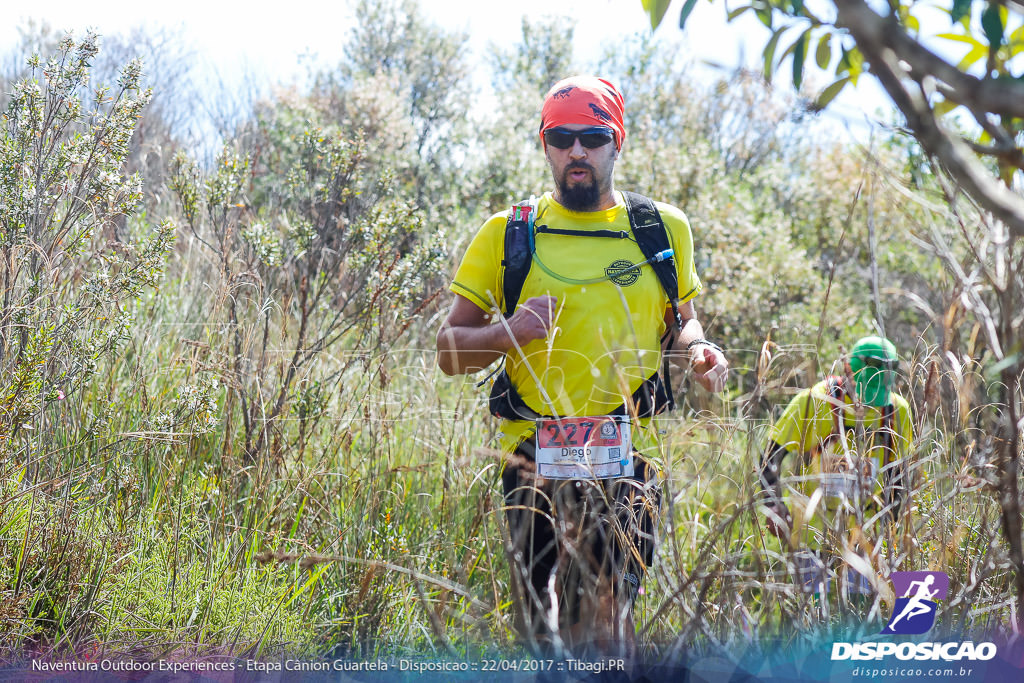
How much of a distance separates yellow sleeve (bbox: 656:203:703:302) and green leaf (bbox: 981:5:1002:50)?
1690 millimetres

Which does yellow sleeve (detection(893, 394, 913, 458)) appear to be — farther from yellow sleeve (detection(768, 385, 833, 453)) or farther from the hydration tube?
the hydration tube

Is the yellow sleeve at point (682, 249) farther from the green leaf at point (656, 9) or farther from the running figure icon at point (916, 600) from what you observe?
the green leaf at point (656, 9)

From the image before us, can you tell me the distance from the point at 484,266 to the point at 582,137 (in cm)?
51

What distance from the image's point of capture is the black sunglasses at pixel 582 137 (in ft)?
8.38

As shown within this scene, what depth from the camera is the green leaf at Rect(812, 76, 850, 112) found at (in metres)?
0.92

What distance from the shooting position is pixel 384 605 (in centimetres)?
264

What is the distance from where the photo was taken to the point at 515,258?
2510 mm

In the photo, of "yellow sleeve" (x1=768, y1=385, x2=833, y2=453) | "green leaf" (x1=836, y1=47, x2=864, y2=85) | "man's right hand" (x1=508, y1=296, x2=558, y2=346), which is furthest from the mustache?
"green leaf" (x1=836, y1=47, x2=864, y2=85)

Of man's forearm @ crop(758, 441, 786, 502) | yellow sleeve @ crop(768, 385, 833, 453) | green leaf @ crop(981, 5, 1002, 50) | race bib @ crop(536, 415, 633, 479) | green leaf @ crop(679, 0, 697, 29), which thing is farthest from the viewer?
race bib @ crop(536, 415, 633, 479)

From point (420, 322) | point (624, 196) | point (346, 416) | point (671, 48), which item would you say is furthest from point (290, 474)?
point (671, 48)

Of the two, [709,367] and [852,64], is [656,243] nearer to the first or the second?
[709,367]

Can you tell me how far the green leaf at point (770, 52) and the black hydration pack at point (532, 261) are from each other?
1.42 meters

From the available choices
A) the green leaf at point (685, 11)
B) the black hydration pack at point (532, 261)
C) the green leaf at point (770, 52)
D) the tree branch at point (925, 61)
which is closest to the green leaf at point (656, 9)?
the green leaf at point (685, 11)

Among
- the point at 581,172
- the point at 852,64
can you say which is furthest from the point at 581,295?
the point at 852,64
